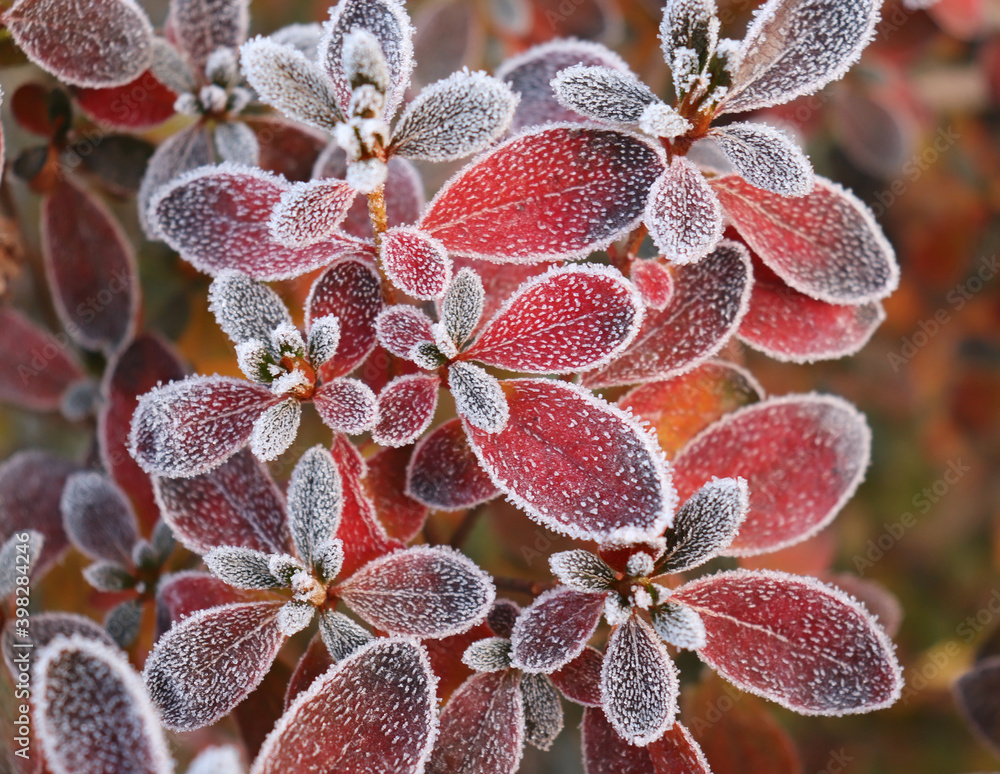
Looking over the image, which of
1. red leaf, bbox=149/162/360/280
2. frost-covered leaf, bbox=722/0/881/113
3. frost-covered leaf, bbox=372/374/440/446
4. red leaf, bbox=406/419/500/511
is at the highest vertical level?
frost-covered leaf, bbox=722/0/881/113

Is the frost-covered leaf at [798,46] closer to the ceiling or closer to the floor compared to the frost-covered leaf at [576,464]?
closer to the ceiling

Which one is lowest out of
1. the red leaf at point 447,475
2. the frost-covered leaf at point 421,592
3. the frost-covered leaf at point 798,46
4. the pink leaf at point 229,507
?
the pink leaf at point 229,507

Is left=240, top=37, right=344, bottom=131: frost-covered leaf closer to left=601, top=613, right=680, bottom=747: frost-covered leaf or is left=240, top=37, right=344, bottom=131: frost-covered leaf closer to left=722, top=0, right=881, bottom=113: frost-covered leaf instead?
left=722, top=0, right=881, bottom=113: frost-covered leaf

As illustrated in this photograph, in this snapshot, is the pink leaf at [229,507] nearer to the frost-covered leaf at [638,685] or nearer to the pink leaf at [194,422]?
the pink leaf at [194,422]

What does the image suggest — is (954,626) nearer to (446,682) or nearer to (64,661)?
(446,682)

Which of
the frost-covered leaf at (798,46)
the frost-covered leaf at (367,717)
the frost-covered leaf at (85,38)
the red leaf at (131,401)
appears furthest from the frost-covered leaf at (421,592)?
the frost-covered leaf at (85,38)

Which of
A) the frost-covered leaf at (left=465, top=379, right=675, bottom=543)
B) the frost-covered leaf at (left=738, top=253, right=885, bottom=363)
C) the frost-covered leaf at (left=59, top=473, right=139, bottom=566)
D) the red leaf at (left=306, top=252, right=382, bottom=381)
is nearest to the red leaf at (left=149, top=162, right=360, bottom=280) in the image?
the red leaf at (left=306, top=252, right=382, bottom=381)
